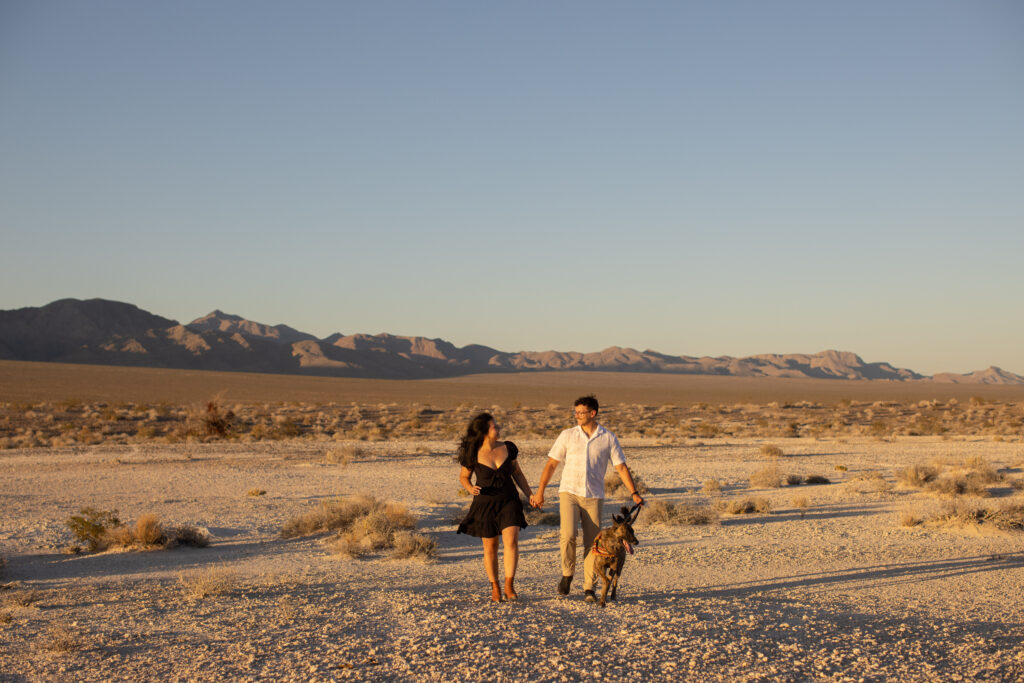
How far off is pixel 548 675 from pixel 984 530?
9.96 meters

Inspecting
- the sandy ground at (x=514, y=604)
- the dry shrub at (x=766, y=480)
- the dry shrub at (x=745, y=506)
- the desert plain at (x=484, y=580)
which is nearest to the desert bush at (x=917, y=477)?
the desert plain at (x=484, y=580)

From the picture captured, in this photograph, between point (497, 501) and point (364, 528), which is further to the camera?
point (364, 528)

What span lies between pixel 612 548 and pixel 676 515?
703 cm

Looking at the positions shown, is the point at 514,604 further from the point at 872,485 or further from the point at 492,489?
the point at 872,485

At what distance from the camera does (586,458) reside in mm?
8102

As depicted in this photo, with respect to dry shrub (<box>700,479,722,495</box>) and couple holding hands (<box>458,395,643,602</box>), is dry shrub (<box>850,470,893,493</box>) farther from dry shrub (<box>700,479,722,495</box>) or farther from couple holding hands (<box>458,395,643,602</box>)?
couple holding hands (<box>458,395,643,602</box>)

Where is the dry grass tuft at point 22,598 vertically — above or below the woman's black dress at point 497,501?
below

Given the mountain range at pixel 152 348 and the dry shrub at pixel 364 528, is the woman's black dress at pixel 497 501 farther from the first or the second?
the mountain range at pixel 152 348

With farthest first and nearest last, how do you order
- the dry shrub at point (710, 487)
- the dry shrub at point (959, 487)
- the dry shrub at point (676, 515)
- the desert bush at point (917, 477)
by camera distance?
the dry shrub at point (710, 487) → the desert bush at point (917, 477) → the dry shrub at point (959, 487) → the dry shrub at point (676, 515)

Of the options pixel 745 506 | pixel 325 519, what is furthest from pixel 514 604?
pixel 745 506

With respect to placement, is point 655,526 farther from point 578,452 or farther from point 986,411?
point 986,411

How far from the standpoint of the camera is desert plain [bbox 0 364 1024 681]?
6645mm

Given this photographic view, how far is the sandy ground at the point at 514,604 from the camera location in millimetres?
6535

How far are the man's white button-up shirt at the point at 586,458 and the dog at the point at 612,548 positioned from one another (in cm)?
37
